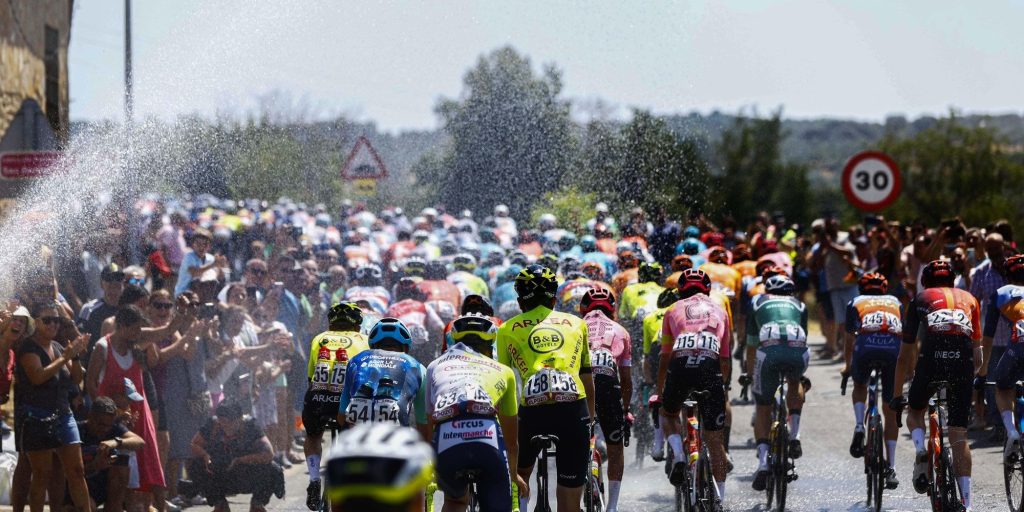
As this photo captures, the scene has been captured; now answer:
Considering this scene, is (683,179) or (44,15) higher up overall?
(44,15)

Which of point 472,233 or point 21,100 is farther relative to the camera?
point 472,233

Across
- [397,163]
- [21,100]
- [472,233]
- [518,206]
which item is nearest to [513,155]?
[518,206]

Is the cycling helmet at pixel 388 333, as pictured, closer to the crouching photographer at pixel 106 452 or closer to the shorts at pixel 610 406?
the shorts at pixel 610 406

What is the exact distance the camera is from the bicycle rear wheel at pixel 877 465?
11.4 metres

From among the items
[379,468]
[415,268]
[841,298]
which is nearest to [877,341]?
[415,268]

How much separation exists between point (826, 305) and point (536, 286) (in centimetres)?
1355

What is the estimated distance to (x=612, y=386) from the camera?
10.7m

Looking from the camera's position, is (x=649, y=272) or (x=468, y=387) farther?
(x=649, y=272)

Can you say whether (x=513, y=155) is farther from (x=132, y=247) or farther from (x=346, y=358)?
(x=346, y=358)

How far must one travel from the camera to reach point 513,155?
1649 inches

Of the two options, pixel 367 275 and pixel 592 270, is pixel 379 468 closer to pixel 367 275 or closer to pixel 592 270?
pixel 367 275

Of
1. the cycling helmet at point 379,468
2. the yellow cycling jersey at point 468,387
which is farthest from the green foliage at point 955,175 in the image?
the cycling helmet at point 379,468

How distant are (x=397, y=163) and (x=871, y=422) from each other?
4404cm

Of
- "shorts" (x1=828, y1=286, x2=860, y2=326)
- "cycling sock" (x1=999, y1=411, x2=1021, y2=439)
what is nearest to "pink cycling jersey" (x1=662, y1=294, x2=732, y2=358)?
"cycling sock" (x1=999, y1=411, x2=1021, y2=439)
